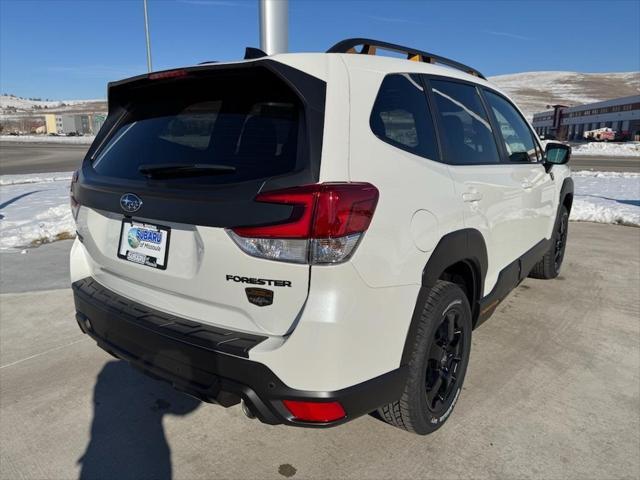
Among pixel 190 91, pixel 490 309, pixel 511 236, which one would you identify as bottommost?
pixel 490 309

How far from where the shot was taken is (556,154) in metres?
4.02

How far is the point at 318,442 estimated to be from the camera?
2.45m

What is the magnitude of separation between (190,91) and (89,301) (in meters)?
1.17

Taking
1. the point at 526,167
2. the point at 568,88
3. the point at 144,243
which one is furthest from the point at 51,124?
the point at 568,88

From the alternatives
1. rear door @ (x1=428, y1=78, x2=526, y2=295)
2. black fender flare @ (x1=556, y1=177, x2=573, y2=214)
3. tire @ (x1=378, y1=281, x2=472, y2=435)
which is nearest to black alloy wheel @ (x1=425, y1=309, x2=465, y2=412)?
→ tire @ (x1=378, y1=281, x2=472, y2=435)

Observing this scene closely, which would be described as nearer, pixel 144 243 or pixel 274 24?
pixel 144 243

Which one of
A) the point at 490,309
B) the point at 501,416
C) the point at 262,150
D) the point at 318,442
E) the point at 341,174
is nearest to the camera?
the point at 341,174

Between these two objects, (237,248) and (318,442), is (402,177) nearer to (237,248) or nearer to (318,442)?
(237,248)

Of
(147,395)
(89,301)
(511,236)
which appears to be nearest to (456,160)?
(511,236)

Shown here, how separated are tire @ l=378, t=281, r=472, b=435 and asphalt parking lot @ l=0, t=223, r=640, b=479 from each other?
0.17m

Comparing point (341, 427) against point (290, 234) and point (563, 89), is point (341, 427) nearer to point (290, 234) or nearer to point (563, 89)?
point (290, 234)

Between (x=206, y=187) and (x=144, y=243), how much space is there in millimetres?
484

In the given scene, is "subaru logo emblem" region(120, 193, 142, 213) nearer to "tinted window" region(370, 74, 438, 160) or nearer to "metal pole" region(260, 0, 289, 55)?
"tinted window" region(370, 74, 438, 160)

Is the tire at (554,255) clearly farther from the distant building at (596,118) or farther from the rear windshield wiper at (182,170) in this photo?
the distant building at (596,118)
